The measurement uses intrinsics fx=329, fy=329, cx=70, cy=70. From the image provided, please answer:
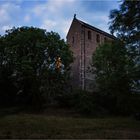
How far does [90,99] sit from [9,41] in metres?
11.8

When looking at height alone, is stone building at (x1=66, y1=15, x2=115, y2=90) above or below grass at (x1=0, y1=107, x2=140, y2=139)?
above

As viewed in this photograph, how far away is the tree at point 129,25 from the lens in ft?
75.5

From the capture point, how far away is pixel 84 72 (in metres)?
51.4

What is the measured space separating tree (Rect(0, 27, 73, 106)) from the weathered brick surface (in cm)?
1119

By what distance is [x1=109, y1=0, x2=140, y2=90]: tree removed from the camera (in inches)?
906

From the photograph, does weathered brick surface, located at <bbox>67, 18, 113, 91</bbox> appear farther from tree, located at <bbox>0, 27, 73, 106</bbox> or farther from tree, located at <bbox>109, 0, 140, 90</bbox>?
tree, located at <bbox>109, 0, 140, 90</bbox>

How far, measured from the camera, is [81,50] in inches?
2077

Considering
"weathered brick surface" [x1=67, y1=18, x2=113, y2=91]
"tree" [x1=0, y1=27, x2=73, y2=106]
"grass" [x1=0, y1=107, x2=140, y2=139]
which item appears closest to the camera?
"grass" [x1=0, y1=107, x2=140, y2=139]

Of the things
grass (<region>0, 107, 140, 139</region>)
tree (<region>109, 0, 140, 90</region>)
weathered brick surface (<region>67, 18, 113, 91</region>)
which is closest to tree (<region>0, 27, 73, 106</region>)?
grass (<region>0, 107, 140, 139</region>)

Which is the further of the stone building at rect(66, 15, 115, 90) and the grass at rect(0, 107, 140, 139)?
the stone building at rect(66, 15, 115, 90)

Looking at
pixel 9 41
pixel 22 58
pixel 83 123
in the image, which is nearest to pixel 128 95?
pixel 83 123

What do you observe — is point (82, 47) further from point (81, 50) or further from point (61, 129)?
point (61, 129)

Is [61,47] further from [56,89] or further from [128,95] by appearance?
[128,95]

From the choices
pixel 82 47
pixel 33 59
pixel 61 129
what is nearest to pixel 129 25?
pixel 61 129
